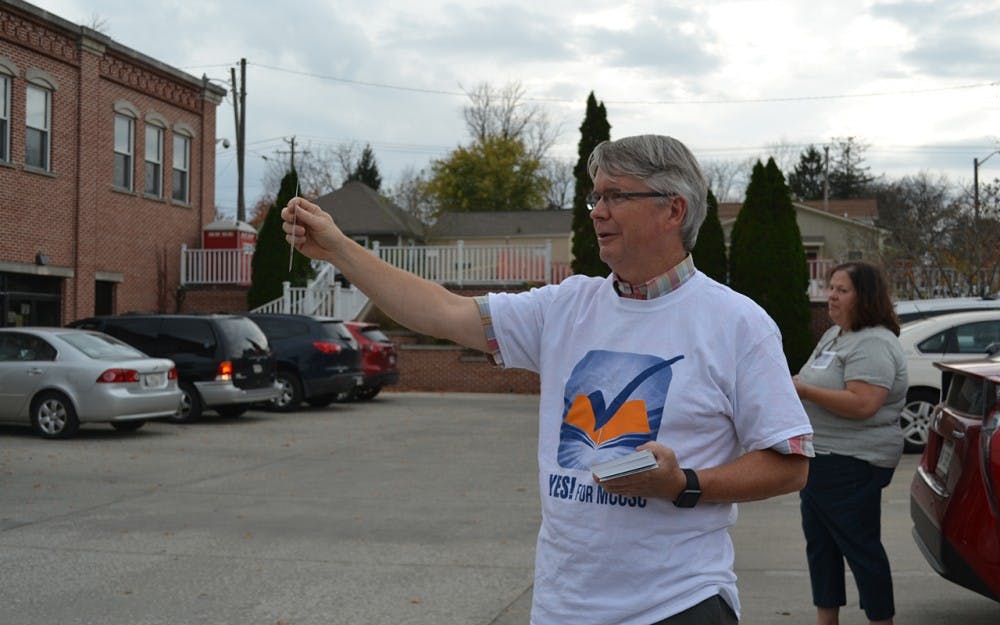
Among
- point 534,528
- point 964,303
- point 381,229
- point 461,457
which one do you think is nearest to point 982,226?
point 964,303

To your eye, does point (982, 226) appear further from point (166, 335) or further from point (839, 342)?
point (839, 342)

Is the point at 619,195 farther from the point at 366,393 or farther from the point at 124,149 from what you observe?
the point at 124,149

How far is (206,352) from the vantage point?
18281mm

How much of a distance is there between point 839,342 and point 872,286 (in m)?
0.32

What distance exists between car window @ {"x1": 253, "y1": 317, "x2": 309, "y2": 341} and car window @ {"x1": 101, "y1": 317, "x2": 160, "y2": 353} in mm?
2935

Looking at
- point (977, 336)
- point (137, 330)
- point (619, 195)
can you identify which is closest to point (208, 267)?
point (137, 330)

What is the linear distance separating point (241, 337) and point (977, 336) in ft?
37.8

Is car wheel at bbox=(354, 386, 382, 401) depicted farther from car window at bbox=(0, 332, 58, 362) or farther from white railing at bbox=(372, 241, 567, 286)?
car window at bbox=(0, 332, 58, 362)

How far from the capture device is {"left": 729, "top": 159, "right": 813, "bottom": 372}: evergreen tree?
26.5 meters

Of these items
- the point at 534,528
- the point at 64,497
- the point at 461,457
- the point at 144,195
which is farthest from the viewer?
the point at 144,195

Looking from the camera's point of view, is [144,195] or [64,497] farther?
[144,195]

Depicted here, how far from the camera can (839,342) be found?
214 inches

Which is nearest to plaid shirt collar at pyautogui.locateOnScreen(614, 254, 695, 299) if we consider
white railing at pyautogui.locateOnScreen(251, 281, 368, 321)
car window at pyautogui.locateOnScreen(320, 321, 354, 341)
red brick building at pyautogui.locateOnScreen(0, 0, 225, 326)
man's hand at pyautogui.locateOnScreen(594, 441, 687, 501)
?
man's hand at pyautogui.locateOnScreen(594, 441, 687, 501)

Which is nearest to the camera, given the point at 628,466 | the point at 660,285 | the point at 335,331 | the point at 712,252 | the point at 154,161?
the point at 628,466
